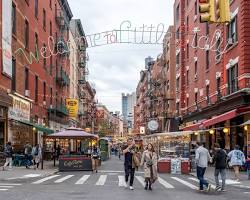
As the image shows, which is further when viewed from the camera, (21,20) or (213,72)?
(213,72)

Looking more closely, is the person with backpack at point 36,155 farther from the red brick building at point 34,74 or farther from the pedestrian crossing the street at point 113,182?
the pedestrian crossing the street at point 113,182

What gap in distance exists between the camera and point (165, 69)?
3071 inches

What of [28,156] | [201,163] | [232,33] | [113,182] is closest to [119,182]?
[113,182]

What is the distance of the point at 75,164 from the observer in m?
34.0

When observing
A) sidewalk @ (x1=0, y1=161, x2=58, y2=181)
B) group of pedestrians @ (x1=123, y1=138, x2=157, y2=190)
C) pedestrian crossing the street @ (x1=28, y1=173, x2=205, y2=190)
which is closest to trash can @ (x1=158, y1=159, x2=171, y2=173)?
sidewalk @ (x1=0, y1=161, x2=58, y2=181)

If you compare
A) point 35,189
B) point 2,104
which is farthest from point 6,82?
point 35,189

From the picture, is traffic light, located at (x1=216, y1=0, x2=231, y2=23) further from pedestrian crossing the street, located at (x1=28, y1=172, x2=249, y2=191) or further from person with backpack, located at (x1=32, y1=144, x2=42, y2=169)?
person with backpack, located at (x1=32, y1=144, x2=42, y2=169)

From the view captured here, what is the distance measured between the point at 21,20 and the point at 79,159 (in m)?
11.4

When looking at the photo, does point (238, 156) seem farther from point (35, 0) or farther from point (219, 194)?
point (35, 0)

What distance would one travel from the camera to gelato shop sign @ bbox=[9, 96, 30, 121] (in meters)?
35.2

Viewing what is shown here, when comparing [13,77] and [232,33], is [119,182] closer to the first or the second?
[13,77]

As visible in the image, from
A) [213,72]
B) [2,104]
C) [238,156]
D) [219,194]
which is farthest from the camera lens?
[213,72]

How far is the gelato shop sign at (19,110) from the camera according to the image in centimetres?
3518

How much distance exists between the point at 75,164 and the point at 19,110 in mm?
6339
